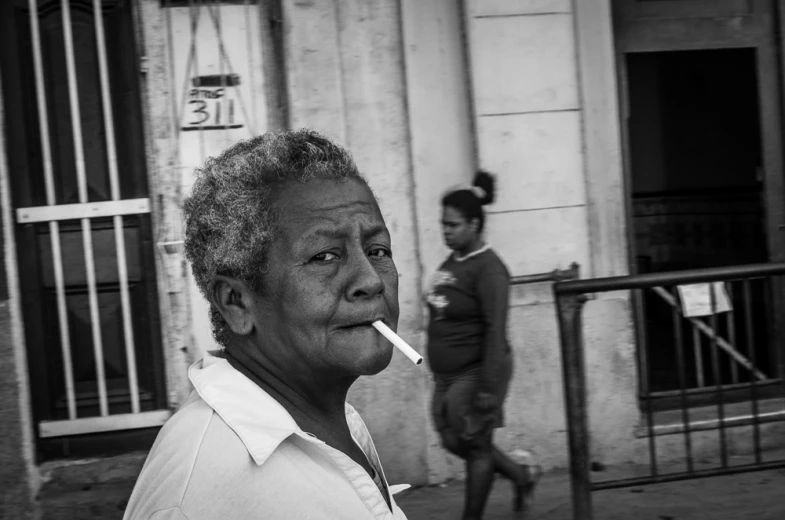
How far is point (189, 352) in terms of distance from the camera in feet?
17.1

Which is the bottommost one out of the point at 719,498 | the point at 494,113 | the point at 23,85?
the point at 719,498

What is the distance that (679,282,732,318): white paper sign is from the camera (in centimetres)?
404

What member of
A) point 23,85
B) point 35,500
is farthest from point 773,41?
point 35,500

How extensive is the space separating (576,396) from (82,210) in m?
2.97

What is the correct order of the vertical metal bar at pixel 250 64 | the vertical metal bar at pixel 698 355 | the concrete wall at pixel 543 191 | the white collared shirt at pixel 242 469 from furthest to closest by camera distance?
1. the concrete wall at pixel 543 191
2. the vertical metal bar at pixel 250 64
3. the vertical metal bar at pixel 698 355
4. the white collared shirt at pixel 242 469

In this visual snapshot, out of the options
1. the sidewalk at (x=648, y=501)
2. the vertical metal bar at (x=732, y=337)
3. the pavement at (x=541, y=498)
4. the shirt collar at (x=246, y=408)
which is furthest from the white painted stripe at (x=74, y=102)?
the shirt collar at (x=246, y=408)

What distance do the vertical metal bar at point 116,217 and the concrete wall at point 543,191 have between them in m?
2.09

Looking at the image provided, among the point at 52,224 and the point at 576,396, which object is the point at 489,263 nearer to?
the point at 576,396

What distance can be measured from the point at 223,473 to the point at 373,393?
408 centimetres

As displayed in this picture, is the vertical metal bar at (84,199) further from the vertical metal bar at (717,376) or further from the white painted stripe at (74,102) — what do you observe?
the vertical metal bar at (717,376)

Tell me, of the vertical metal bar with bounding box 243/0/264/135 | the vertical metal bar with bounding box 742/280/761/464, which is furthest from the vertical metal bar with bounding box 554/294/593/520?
the vertical metal bar with bounding box 243/0/264/135

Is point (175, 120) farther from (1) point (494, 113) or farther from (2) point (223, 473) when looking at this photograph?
(2) point (223, 473)

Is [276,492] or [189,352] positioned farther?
[189,352]

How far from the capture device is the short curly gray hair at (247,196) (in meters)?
1.46
